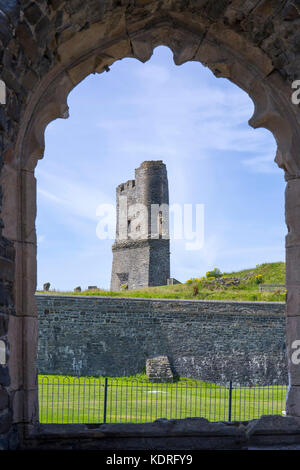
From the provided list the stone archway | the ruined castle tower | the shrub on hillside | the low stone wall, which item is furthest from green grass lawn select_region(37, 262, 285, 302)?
the stone archway

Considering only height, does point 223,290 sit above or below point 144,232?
below

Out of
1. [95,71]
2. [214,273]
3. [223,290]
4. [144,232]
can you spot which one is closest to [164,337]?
[223,290]

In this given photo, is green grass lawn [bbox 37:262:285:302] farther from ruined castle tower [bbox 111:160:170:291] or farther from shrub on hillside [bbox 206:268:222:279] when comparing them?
ruined castle tower [bbox 111:160:170:291]

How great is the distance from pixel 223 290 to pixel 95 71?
24.0 m

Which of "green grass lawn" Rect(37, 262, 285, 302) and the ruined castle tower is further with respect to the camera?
→ the ruined castle tower

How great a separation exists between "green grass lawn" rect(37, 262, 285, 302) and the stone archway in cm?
1917

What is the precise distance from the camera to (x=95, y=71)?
472cm

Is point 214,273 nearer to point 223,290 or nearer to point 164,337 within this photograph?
point 223,290

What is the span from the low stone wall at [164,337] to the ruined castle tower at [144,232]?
1811cm

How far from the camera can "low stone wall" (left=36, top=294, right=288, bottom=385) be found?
20.7m

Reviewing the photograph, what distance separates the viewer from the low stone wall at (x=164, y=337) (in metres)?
20.7

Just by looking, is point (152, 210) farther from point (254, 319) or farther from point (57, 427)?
point (57, 427)

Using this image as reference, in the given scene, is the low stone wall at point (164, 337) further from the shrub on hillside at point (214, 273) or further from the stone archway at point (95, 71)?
the stone archway at point (95, 71)

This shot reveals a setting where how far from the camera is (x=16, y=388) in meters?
3.99
